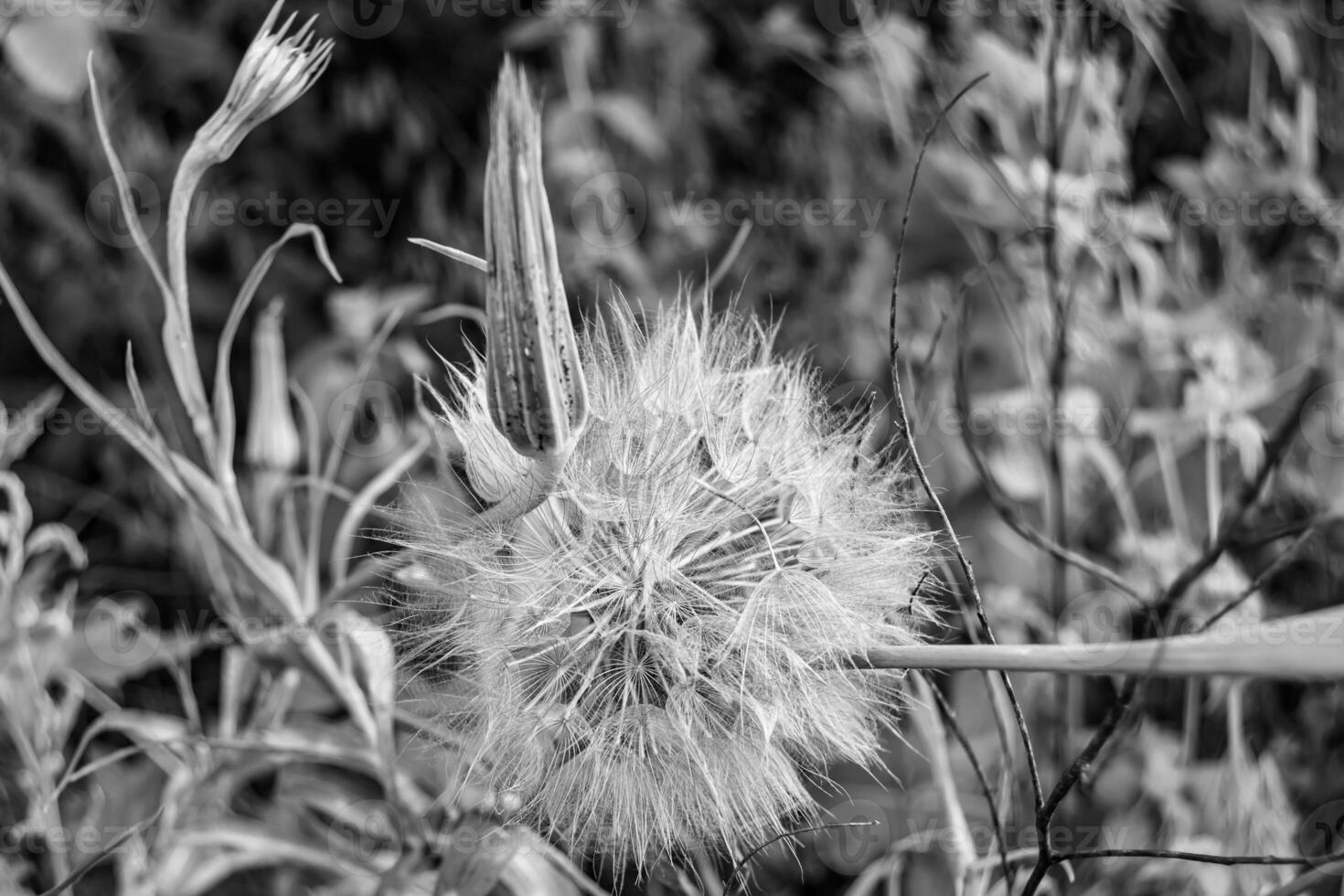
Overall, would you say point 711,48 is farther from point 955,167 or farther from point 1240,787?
point 1240,787

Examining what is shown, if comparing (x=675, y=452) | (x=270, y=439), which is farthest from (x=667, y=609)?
(x=270, y=439)

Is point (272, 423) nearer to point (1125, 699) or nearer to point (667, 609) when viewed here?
point (667, 609)

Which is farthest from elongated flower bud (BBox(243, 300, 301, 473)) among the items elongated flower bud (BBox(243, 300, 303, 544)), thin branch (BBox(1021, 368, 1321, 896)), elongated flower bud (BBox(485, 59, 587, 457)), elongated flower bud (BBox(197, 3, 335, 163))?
thin branch (BBox(1021, 368, 1321, 896))

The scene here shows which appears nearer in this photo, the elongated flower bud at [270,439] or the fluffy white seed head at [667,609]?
the fluffy white seed head at [667,609]

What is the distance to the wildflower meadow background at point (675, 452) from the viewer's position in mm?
388

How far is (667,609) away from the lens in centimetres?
40

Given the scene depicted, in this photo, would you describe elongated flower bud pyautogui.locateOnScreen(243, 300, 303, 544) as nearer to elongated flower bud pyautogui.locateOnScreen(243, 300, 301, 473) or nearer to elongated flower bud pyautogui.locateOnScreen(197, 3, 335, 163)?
elongated flower bud pyautogui.locateOnScreen(243, 300, 301, 473)

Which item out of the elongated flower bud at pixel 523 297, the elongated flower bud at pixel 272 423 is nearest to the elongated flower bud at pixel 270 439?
the elongated flower bud at pixel 272 423

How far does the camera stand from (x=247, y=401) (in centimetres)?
135

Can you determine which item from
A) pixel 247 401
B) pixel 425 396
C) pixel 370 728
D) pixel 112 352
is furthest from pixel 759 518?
pixel 112 352

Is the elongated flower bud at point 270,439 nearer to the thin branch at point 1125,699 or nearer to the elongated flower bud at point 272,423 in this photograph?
the elongated flower bud at point 272,423

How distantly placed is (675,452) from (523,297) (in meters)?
0.13

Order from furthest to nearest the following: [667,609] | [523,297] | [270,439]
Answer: [270,439] < [667,609] < [523,297]

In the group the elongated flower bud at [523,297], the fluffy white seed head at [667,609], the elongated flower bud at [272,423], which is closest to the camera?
the elongated flower bud at [523,297]
